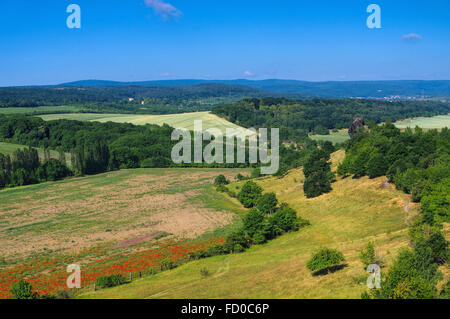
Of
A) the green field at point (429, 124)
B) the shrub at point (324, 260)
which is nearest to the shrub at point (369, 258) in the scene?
the shrub at point (324, 260)

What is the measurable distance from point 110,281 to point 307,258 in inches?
784

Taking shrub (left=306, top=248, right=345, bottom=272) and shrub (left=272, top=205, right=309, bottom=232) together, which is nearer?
shrub (left=306, top=248, right=345, bottom=272)

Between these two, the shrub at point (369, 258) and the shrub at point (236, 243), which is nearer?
the shrub at point (369, 258)

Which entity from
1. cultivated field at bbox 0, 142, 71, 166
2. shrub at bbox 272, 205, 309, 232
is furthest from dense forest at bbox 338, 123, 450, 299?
cultivated field at bbox 0, 142, 71, 166

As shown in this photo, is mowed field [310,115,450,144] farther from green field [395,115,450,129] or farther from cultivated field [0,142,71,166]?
cultivated field [0,142,71,166]

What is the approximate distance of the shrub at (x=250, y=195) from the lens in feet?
241

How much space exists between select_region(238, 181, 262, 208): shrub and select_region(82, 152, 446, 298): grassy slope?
10.1m

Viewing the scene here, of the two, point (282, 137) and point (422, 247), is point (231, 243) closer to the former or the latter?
point (422, 247)

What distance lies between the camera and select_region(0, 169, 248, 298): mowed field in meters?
45.5

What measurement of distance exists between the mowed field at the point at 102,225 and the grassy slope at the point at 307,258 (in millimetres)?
6779

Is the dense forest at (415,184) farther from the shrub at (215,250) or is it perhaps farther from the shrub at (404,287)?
the shrub at (215,250)
